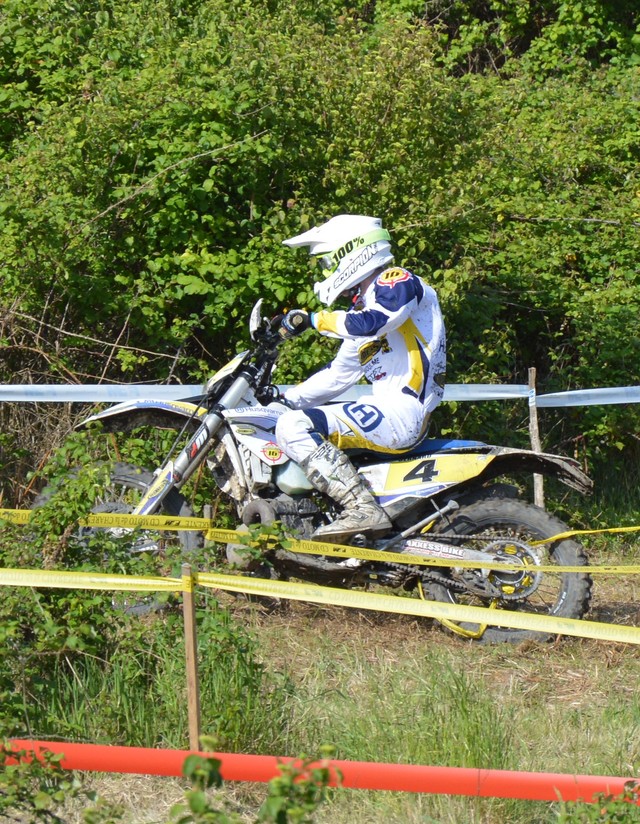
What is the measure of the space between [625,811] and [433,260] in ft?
18.5

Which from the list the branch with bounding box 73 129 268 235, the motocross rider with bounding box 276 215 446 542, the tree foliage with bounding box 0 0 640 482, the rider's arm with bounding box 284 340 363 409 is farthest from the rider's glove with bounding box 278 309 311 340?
the branch with bounding box 73 129 268 235

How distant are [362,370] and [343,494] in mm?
662

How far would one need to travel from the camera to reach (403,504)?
5988mm

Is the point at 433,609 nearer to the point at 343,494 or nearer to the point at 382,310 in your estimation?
the point at 343,494

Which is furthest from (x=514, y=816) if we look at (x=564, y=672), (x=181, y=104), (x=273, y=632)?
(x=181, y=104)

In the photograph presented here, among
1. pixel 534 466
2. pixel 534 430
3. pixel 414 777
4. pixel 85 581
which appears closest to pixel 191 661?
pixel 85 581

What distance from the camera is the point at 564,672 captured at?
5.67 meters

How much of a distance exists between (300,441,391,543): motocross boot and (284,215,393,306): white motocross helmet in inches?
32.6

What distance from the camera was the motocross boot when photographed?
5867 mm

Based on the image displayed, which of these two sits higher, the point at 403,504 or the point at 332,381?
the point at 332,381

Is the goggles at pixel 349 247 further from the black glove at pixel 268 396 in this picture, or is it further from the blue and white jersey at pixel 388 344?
the black glove at pixel 268 396

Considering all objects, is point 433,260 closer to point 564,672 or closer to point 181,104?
point 181,104

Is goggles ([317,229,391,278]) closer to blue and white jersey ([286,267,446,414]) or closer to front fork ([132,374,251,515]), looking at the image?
blue and white jersey ([286,267,446,414])

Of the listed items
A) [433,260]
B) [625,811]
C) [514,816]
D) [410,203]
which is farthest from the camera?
[433,260]
